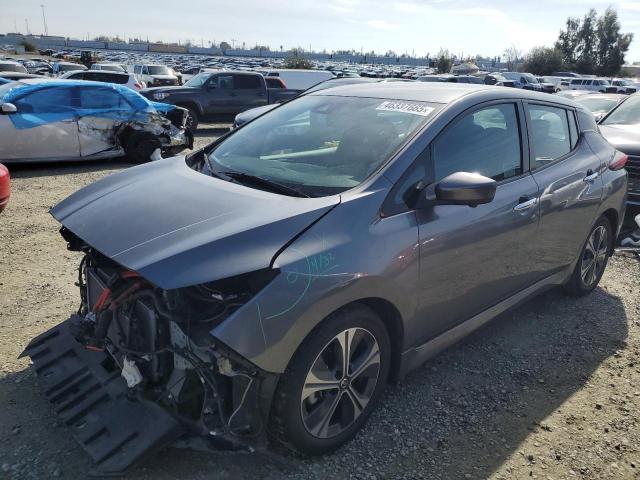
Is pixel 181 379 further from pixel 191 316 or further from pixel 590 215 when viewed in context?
pixel 590 215

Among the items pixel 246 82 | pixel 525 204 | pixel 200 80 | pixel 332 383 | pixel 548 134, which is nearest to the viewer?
pixel 332 383

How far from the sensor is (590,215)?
4.25 m

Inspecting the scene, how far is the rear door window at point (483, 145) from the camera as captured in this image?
118 inches

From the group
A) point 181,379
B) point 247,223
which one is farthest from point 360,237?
point 181,379

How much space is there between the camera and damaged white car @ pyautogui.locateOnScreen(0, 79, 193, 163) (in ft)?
27.9

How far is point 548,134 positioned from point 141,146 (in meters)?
7.77

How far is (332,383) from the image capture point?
2.56 m

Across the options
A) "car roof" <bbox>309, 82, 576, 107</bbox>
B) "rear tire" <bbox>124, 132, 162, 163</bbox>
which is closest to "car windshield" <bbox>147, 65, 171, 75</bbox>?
"rear tire" <bbox>124, 132, 162, 163</bbox>

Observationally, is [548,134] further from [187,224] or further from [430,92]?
[187,224]

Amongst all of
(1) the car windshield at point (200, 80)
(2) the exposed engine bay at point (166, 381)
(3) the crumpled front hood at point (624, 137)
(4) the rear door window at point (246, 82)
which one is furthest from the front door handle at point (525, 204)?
(4) the rear door window at point (246, 82)

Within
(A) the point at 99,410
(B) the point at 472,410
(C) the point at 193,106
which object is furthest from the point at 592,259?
(C) the point at 193,106

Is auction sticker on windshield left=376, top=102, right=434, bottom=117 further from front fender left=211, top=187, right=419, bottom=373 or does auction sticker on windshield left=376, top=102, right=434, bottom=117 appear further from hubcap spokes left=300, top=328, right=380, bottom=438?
hubcap spokes left=300, top=328, right=380, bottom=438

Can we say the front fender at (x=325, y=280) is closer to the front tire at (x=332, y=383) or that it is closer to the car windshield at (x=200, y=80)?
the front tire at (x=332, y=383)

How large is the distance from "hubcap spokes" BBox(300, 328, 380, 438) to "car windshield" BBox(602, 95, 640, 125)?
7.71 metres
